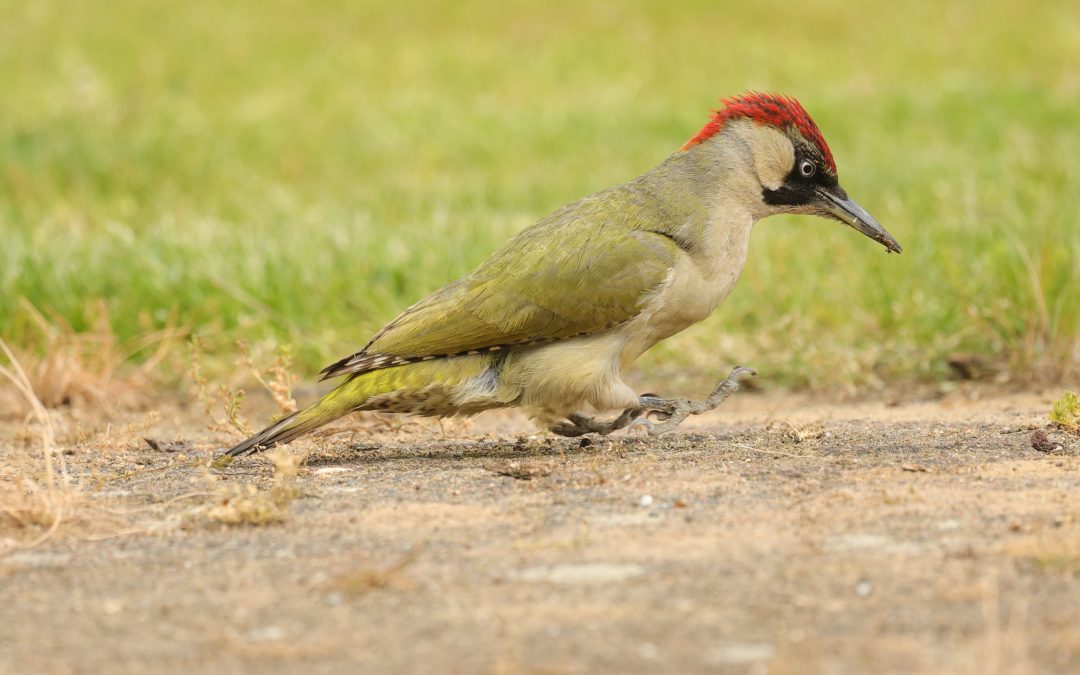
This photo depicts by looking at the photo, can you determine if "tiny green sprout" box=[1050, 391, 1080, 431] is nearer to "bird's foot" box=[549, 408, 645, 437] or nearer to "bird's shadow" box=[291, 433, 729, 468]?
"bird's shadow" box=[291, 433, 729, 468]

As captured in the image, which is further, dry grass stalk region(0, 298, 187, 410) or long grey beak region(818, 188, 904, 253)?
dry grass stalk region(0, 298, 187, 410)

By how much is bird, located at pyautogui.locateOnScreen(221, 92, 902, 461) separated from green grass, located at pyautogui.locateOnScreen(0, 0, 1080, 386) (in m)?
1.80

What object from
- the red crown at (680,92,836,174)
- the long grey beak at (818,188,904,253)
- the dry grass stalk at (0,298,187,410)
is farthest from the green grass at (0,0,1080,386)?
the red crown at (680,92,836,174)

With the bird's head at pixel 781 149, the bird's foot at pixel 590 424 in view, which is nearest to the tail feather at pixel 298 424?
the bird's foot at pixel 590 424

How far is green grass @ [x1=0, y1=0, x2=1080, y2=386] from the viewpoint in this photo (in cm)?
698

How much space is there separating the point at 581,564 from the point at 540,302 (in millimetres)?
1673

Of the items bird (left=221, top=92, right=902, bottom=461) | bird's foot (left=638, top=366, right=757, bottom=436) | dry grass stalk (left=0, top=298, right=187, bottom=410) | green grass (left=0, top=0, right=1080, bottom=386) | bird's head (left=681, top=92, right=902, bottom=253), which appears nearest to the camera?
Answer: bird (left=221, top=92, right=902, bottom=461)

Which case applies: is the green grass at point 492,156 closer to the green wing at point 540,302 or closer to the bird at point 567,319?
the bird at point 567,319

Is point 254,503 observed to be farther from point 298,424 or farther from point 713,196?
point 713,196

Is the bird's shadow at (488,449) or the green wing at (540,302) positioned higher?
the green wing at (540,302)

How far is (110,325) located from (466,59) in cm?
869

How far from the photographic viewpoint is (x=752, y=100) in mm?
5176

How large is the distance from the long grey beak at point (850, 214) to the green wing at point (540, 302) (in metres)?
0.76

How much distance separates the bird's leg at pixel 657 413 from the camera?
193 inches
